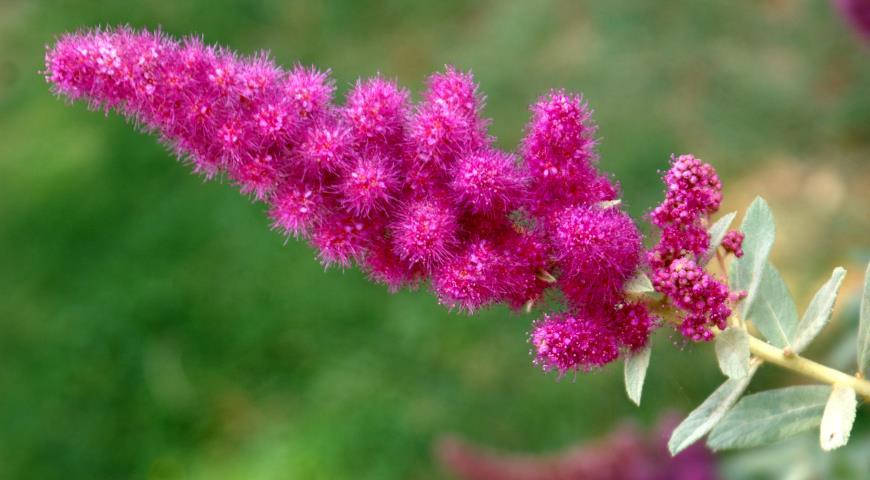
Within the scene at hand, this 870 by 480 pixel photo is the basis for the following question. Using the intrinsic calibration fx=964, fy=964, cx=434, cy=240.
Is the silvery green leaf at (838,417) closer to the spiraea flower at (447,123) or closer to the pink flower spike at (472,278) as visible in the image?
the pink flower spike at (472,278)

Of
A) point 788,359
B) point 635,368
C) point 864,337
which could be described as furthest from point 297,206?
point 864,337

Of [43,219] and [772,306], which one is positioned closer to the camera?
[772,306]

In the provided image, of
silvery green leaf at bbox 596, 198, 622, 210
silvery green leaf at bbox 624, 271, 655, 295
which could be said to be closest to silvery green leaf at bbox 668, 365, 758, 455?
silvery green leaf at bbox 624, 271, 655, 295

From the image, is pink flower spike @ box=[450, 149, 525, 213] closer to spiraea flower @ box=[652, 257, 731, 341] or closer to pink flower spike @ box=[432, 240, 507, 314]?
pink flower spike @ box=[432, 240, 507, 314]

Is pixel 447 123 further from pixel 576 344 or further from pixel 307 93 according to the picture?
pixel 576 344

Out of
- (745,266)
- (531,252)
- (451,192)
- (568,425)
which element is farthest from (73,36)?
(568,425)

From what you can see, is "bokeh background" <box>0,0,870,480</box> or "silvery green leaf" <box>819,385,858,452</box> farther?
"bokeh background" <box>0,0,870,480</box>

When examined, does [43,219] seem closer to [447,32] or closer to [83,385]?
[83,385]
